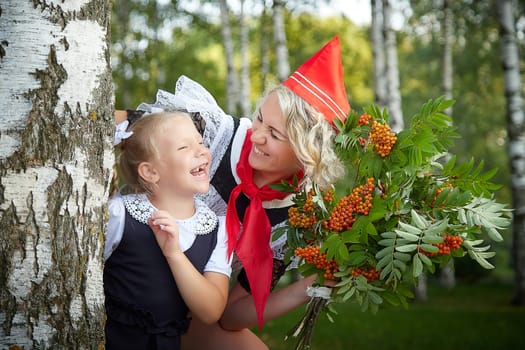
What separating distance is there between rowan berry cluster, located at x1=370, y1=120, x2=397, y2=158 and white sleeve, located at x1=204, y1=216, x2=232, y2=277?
79 centimetres

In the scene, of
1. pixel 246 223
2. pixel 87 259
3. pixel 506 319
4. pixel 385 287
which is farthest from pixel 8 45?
pixel 506 319

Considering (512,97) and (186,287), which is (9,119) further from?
(512,97)

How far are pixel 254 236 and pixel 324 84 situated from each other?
2.74 feet

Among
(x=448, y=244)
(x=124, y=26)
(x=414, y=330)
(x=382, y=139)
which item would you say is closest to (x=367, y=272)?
(x=448, y=244)

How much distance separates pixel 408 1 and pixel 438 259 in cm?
1244

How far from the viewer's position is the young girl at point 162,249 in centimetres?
259

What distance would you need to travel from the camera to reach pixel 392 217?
263 centimetres

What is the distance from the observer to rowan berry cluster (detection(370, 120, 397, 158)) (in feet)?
8.79

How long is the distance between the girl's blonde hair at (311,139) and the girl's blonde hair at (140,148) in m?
0.51

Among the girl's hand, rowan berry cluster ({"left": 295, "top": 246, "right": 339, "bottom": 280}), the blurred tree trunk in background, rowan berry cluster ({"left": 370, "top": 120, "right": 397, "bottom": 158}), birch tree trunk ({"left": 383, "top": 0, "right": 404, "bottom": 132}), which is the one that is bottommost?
rowan berry cluster ({"left": 295, "top": 246, "right": 339, "bottom": 280})

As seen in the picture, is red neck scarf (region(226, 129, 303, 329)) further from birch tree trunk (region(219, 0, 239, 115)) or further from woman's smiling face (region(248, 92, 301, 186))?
birch tree trunk (region(219, 0, 239, 115))

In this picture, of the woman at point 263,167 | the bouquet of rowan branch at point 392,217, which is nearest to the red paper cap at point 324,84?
the woman at point 263,167

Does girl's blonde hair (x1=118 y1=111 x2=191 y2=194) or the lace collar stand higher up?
girl's blonde hair (x1=118 y1=111 x2=191 y2=194)

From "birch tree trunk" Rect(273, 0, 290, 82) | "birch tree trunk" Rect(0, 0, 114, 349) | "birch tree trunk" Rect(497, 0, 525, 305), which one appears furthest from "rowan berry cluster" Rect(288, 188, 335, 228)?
"birch tree trunk" Rect(497, 0, 525, 305)
